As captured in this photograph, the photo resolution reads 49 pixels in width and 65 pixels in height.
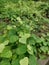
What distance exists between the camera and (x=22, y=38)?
309 cm

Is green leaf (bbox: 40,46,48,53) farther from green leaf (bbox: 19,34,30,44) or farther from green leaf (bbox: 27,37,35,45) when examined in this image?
green leaf (bbox: 19,34,30,44)

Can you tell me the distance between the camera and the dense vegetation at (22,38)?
114 inches

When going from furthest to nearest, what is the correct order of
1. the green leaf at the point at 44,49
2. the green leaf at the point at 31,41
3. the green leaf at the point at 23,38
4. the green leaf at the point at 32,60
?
the green leaf at the point at 44,49
the green leaf at the point at 31,41
the green leaf at the point at 23,38
the green leaf at the point at 32,60

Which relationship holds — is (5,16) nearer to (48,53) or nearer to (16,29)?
(16,29)

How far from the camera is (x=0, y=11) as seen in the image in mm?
4918

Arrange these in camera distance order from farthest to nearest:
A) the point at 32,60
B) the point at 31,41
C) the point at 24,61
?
the point at 31,41
the point at 32,60
the point at 24,61

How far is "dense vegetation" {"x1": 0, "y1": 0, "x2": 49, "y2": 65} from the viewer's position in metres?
2.90

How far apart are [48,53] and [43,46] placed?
6.2 inches

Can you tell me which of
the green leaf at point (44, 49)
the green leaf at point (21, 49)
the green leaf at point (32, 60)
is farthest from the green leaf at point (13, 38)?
the green leaf at point (44, 49)

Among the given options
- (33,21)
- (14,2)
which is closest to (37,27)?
(33,21)

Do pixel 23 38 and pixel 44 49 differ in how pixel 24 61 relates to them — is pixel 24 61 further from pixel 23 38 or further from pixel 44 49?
pixel 44 49

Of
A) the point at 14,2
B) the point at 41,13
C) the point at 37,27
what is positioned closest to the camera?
the point at 37,27

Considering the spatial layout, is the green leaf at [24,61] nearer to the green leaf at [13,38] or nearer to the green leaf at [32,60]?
the green leaf at [32,60]

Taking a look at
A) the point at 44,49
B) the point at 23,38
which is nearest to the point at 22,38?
the point at 23,38
